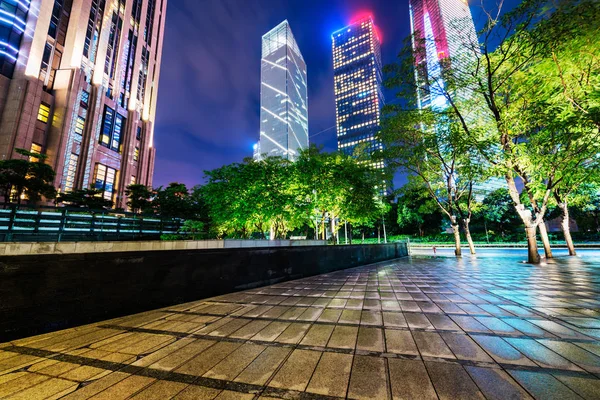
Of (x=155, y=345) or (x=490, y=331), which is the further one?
(x=490, y=331)

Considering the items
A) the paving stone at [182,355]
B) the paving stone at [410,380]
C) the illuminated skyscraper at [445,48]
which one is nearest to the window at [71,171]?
the paving stone at [182,355]

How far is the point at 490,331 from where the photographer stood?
3395 millimetres

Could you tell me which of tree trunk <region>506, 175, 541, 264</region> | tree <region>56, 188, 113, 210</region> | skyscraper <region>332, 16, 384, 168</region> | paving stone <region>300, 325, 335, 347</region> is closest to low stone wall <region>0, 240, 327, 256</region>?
paving stone <region>300, 325, 335, 347</region>

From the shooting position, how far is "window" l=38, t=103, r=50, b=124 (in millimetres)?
29438

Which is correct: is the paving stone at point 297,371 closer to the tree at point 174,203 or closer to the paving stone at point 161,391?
the paving stone at point 161,391

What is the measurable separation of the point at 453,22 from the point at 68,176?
45.2 metres

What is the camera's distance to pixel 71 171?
3189 centimetres

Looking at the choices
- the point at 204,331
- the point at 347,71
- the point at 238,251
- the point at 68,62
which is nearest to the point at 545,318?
the point at 204,331

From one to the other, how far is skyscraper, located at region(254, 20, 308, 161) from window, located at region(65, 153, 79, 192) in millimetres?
74065

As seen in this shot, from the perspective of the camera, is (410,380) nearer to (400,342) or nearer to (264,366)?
(400,342)

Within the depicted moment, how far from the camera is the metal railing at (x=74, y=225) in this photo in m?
6.88

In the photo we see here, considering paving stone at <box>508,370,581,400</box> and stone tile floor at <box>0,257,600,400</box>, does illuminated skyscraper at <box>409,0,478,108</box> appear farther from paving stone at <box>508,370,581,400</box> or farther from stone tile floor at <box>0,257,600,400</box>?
paving stone at <box>508,370,581,400</box>

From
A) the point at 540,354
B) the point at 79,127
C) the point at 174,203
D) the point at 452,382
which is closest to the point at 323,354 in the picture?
the point at 452,382

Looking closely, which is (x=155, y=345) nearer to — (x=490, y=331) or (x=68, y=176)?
(x=490, y=331)
